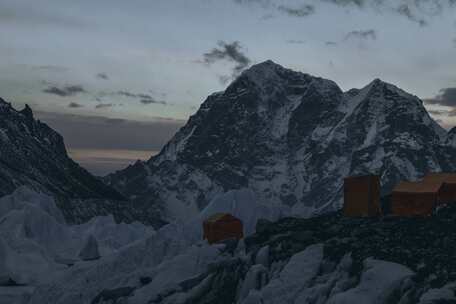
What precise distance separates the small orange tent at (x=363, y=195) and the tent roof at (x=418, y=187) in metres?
1.92

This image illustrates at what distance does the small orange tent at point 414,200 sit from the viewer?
181 ft

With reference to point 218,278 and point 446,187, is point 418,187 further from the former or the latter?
point 218,278

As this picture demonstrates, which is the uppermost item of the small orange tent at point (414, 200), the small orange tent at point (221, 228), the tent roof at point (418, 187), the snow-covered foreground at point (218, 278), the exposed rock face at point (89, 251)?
the tent roof at point (418, 187)

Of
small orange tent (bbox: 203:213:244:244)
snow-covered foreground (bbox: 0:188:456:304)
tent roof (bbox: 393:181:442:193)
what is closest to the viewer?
snow-covered foreground (bbox: 0:188:456:304)

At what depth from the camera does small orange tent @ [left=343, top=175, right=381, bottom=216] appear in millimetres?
58156

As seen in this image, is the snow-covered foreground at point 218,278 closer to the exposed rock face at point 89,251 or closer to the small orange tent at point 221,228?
the small orange tent at point 221,228

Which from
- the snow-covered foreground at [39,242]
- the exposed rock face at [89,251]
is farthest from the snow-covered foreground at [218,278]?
the exposed rock face at [89,251]

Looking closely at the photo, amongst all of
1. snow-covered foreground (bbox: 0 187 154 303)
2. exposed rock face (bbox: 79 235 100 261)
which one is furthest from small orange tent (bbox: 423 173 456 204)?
exposed rock face (bbox: 79 235 100 261)

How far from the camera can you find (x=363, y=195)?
5884 cm

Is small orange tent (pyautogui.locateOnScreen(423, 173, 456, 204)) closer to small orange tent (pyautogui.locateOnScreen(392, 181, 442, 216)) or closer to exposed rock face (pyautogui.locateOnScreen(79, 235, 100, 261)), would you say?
small orange tent (pyautogui.locateOnScreen(392, 181, 442, 216))

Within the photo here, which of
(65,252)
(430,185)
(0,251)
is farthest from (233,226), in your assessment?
(65,252)

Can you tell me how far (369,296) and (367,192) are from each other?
17.8 metres

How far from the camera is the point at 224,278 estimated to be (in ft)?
168

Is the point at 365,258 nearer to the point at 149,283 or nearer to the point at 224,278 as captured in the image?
the point at 224,278
